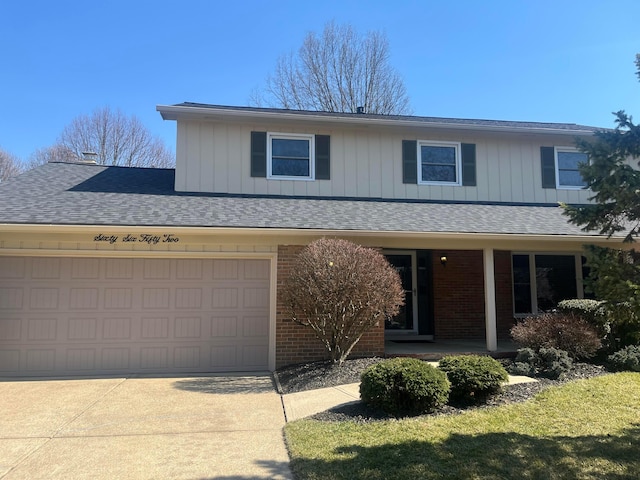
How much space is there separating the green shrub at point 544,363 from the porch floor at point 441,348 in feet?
5.21

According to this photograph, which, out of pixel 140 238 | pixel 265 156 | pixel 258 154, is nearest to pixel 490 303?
pixel 265 156

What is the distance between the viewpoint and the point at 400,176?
11414 millimetres

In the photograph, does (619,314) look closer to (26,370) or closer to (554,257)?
(554,257)

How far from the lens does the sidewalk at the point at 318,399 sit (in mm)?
5953

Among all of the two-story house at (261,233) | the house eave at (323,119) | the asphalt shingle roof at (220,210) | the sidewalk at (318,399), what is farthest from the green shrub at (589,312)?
the house eave at (323,119)

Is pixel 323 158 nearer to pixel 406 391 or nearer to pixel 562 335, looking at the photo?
pixel 562 335

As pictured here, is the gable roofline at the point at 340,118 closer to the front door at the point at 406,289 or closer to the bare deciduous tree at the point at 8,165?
the front door at the point at 406,289

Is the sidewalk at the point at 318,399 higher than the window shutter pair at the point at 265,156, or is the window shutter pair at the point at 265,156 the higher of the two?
the window shutter pair at the point at 265,156

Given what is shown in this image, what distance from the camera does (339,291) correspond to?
7.64 metres

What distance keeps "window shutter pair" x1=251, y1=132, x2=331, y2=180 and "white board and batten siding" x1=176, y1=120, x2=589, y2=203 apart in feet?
0.38

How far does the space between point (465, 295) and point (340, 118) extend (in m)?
5.57

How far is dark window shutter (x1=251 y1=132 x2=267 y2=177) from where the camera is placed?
10.9m

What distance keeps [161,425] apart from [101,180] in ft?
24.5

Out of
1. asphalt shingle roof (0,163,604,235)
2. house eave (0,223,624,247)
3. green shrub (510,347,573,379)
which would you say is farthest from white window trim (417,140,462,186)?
green shrub (510,347,573,379)
